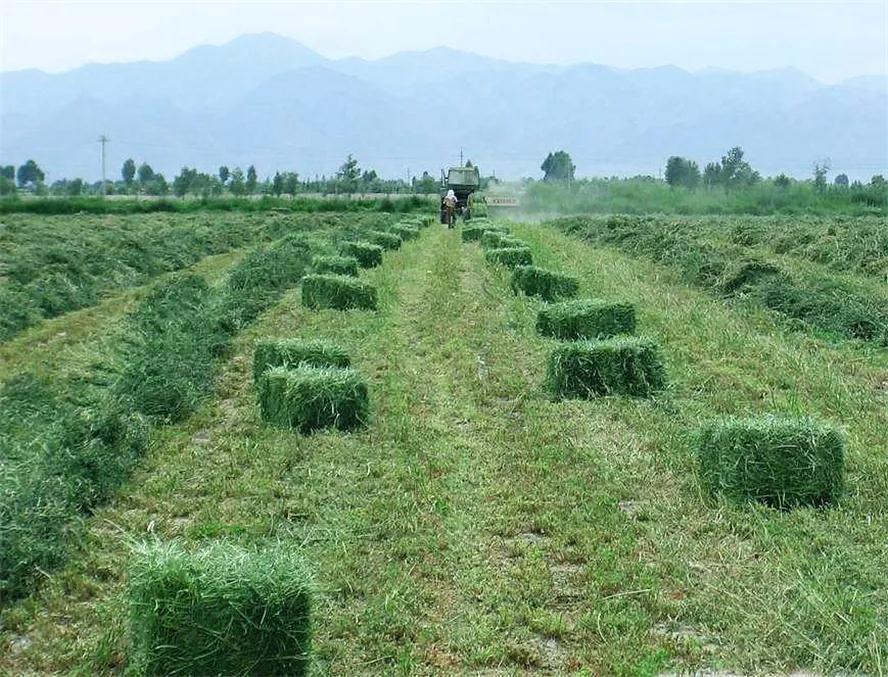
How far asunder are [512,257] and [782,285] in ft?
23.3

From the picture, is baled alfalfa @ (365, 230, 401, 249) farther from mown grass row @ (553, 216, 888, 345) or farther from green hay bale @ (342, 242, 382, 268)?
mown grass row @ (553, 216, 888, 345)

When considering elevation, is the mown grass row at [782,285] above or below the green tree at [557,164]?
below

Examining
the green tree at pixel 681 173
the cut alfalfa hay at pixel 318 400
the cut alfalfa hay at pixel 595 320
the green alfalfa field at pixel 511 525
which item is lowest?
the green alfalfa field at pixel 511 525

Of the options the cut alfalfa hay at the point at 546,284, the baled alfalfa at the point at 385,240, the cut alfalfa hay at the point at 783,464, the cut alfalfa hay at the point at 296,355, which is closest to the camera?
the cut alfalfa hay at the point at 783,464

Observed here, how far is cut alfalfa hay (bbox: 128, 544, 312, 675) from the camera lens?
5344 mm

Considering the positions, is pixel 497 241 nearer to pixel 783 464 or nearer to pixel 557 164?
pixel 783 464

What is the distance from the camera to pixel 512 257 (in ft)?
80.8

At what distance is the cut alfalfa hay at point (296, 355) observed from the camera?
11.7 m

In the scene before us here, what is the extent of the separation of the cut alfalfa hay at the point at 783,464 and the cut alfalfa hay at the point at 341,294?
10.8 metres

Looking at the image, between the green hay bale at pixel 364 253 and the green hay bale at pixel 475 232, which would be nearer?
the green hay bale at pixel 364 253

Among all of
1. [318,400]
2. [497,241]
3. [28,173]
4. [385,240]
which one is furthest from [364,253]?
[28,173]

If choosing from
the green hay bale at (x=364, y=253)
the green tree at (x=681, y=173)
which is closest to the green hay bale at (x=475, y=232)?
the green hay bale at (x=364, y=253)

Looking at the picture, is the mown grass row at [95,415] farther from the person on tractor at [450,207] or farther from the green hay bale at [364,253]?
the person on tractor at [450,207]

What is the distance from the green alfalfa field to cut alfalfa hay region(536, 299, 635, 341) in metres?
0.66
